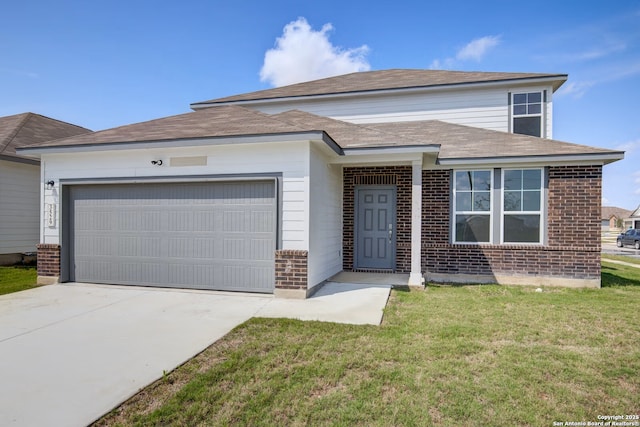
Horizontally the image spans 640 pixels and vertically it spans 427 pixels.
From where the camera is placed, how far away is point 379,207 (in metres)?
9.34

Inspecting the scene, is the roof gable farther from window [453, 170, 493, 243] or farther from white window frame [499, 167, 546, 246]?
window [453, 170, 493, 243]

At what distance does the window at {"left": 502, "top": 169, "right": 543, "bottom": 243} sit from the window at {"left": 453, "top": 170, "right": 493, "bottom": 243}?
15.1 inches

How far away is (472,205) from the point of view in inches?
344

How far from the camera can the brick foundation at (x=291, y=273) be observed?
6520 millimetres

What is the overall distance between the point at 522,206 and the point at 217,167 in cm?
735

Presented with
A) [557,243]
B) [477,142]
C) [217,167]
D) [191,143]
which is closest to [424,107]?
[477,142]

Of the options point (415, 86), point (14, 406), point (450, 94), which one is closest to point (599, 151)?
point (450, 94)

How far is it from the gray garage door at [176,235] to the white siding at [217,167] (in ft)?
0.96

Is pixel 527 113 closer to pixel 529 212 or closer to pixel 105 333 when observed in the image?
pixel 529 212

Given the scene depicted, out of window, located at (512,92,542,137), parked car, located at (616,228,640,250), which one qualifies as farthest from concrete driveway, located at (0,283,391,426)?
parked car, located at (616,228,640,250)

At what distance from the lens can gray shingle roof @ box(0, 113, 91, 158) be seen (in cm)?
1088

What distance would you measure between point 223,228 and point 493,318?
5.26 meters

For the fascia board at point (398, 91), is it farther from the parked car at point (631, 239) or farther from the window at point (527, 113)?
the parked car at point (631, 239)

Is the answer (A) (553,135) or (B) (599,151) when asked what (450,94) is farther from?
(B) (599,151)
